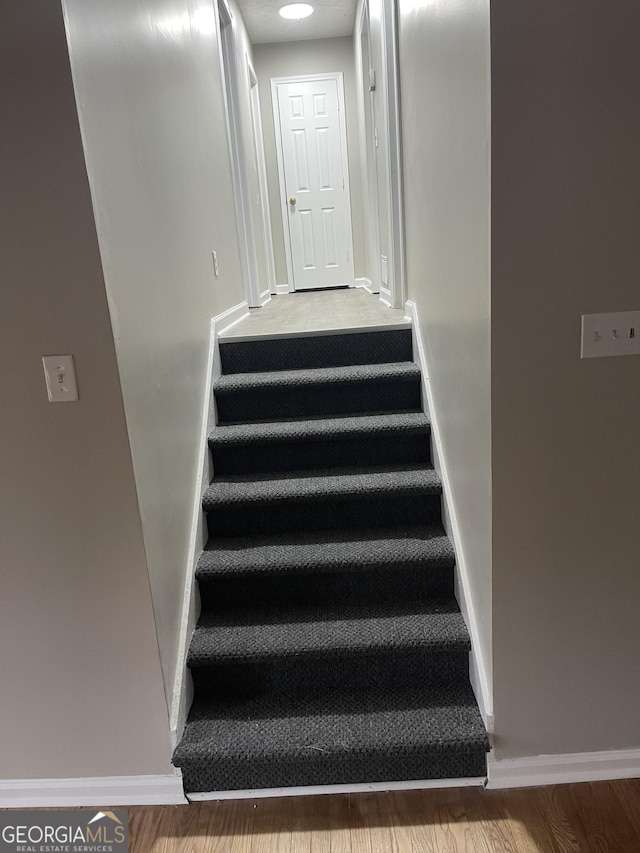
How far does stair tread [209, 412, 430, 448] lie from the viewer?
215cm

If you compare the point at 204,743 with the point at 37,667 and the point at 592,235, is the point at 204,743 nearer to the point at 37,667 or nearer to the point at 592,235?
the point at 37,667

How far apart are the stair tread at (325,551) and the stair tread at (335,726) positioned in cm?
37

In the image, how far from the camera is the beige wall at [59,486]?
1.22 metres

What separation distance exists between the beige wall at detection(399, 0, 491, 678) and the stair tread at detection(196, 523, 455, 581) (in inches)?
7.0

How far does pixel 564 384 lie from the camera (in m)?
1.31

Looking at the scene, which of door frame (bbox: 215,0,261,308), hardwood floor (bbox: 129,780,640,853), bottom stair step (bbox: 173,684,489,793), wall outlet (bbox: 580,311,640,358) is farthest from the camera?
door frame (bbox: 215,0,261,308)

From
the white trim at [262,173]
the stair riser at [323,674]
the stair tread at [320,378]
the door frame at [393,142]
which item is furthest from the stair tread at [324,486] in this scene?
the white trim at [262,173]

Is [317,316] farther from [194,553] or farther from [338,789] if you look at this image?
[338,789]

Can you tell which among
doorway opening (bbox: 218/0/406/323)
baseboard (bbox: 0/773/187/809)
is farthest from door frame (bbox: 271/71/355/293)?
baseboard (bbox: 0/773/187/809)

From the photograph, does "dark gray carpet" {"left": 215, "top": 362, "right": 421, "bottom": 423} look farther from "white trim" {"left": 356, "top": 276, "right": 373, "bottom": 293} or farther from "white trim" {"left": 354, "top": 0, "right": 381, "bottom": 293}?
"white trim" {"left": 356, "top": 276, "right": 373, "bottom": 293}

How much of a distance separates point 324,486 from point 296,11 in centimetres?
417

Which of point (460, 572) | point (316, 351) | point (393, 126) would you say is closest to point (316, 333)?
point (316, 351)

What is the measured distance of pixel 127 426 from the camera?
1.38 metres

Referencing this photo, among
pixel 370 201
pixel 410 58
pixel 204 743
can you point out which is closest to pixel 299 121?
pixel 370 201
